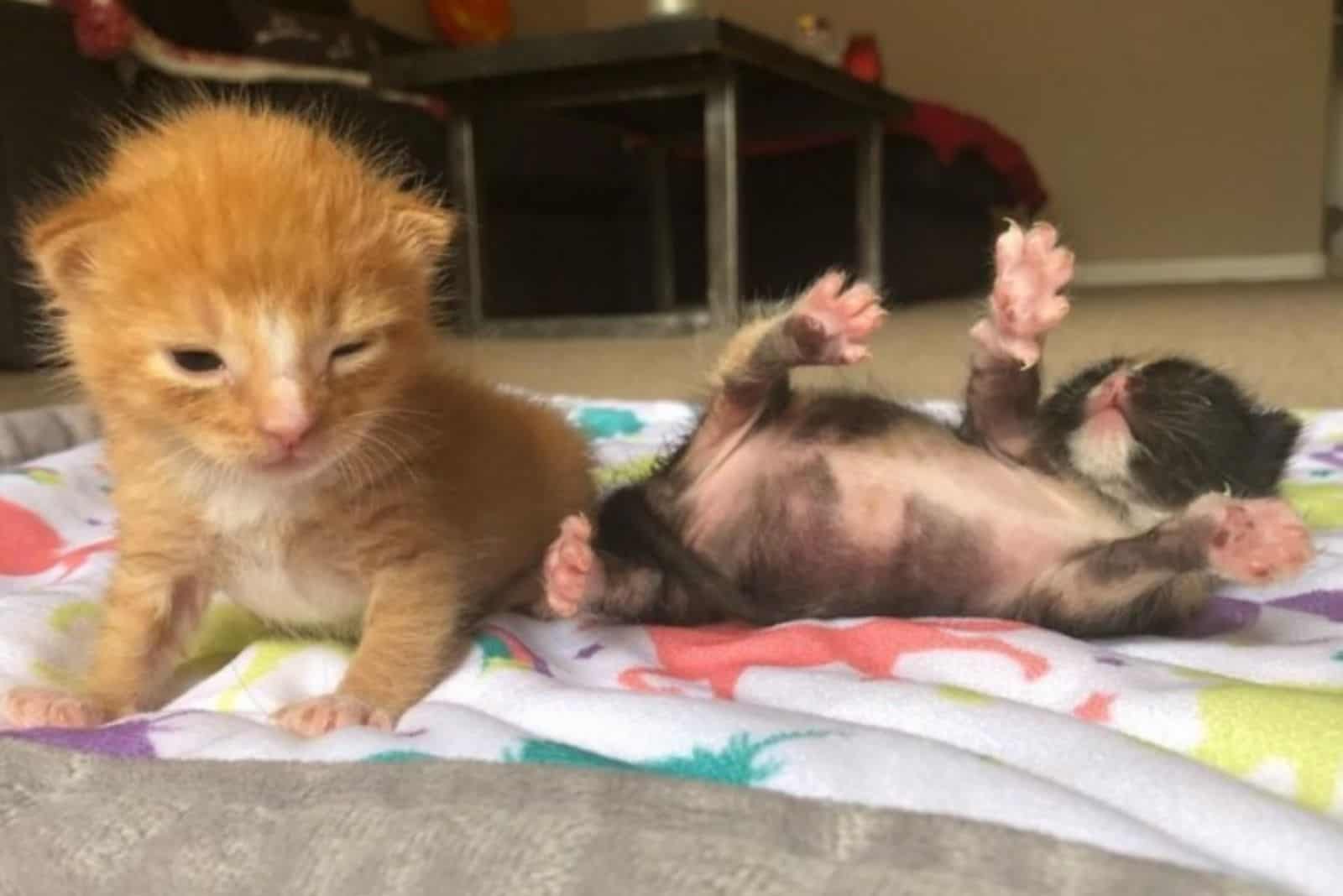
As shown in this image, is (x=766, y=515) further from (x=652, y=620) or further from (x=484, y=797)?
(x=484, y=797)

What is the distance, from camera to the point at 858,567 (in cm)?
101

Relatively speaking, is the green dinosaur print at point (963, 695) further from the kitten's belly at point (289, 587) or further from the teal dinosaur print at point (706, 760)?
the kitten's belly at point (289, 587)

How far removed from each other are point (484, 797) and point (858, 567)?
1.69 ft

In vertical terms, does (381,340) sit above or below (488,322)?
above

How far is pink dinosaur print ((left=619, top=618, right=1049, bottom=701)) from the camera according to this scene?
2.77 ft

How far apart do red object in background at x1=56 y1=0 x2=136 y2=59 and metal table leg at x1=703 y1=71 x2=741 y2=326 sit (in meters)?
1.34

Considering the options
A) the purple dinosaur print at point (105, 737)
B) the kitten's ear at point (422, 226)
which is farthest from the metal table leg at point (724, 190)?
the purple dinosaur print at point (105, 737)

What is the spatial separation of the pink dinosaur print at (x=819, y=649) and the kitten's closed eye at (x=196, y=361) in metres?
0.32

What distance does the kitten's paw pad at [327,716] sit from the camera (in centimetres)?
76

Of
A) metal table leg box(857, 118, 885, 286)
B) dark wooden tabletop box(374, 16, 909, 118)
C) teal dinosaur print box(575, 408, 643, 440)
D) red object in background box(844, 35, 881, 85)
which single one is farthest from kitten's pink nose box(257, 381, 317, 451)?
red object in background box(844, 35, 881, 85)

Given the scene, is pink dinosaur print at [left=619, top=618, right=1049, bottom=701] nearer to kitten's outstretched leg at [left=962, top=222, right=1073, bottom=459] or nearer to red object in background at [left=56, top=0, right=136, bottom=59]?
Result: kitten's outstretched leg at [left=962, top=222, right=1073, bottom=459]

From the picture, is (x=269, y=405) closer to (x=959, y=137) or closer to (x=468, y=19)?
(x=959, y=137)

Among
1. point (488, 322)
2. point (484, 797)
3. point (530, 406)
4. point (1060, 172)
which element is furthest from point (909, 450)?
point (1060, 172)

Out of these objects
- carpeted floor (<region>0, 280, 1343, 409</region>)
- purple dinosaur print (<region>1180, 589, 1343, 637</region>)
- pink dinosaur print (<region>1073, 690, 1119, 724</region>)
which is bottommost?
carpeted floor (<region>0, 280, 1343, 409</region>)
